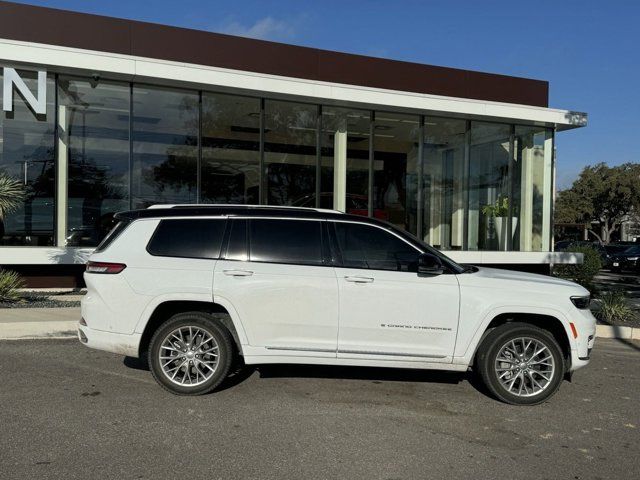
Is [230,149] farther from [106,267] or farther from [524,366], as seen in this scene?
[524,366]

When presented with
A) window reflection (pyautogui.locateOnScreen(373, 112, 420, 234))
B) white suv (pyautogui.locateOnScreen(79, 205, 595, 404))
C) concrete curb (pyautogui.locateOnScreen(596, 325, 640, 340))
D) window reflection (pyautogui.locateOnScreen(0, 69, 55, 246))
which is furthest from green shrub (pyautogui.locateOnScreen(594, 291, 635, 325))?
window reflection (pyautogui.locateOnScreen(0, 69, 55, 246))

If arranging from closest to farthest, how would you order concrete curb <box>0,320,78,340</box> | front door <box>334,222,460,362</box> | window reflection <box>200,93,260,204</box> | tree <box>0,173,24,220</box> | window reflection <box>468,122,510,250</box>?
front door <box>334,222,460,362</box>
concrete curb <box>0,320,78,340</box>
tree <box>0,173,24,220</box>
window reflection <box>200,93,260,204</box>
window reflection <box>468,122,510,250</box>

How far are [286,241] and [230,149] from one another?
8840 mm

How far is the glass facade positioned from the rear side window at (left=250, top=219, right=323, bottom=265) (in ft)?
26.7

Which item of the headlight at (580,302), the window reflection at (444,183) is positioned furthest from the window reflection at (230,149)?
the headlight at (580,302)

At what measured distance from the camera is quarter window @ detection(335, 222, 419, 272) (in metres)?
5.59

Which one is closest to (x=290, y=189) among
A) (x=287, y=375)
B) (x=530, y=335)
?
(x=287, y=375)

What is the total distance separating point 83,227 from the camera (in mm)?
12547

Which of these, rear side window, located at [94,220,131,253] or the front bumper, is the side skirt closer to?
the front bumper

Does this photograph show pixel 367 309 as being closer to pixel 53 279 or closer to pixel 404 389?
pixel 404 389

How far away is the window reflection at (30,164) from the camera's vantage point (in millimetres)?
11914

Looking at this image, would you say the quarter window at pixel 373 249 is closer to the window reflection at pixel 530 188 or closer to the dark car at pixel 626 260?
the window reflection at pixel 530 188

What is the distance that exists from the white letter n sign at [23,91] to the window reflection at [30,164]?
0.66 ft

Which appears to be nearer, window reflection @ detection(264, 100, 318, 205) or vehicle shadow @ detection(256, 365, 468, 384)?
vehicle shadow @ detection(256, 365, 468, 384)
